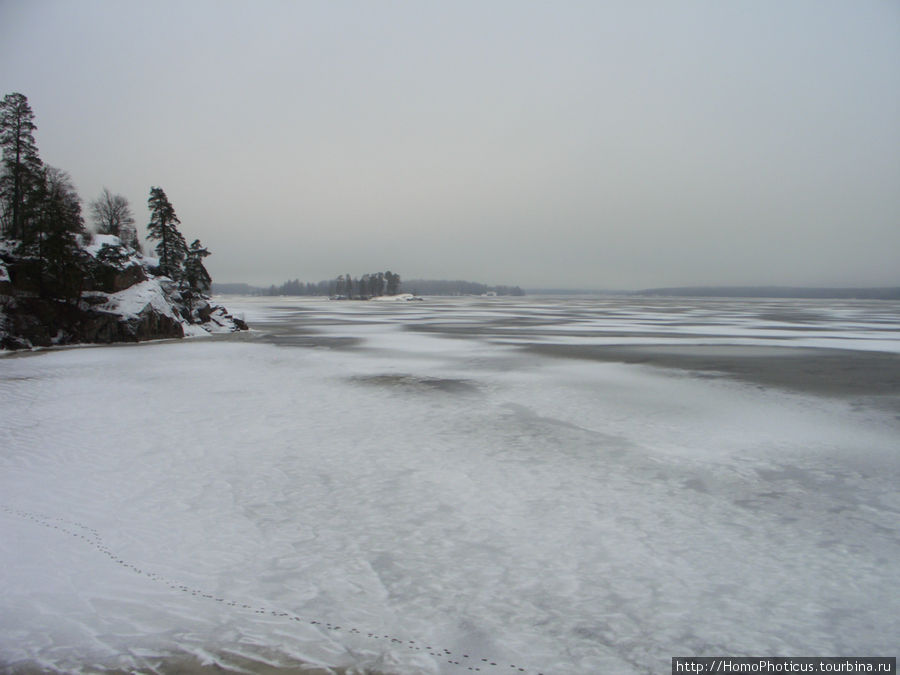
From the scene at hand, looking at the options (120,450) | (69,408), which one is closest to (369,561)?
(120,450)

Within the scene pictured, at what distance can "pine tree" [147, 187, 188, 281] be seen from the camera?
47.9 metres

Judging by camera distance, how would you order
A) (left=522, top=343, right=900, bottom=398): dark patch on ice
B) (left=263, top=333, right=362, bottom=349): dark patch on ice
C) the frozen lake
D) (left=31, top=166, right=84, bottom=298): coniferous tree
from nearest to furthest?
the frozen lake, (left=522, top=343, right=900, bottom=398): dark patch on ice, (left=263, top=333, right=362, bottom=349): dark patch on ice, (left=31, top=166, right=84, bottom=298): coniferous tree

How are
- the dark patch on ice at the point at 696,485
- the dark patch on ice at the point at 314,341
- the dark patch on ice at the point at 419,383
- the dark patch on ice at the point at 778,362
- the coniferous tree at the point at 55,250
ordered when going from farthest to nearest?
the coniferous tree at the point at 55,250, the dark patch on ice at the point at 314,341, the dark patch on ice at the point at 778,362, the dark patch on ice at the point at 419,383, the dark patch on ice at the point at 696,485

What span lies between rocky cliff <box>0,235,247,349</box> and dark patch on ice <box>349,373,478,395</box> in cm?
2311

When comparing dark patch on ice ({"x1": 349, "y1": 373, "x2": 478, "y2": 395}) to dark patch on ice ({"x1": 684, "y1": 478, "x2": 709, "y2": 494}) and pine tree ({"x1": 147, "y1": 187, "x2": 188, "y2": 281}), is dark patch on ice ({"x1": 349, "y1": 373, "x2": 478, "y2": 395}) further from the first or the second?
pine tree ({"x1": 147, "y1": 187, "x2": 188, "y2": 281})

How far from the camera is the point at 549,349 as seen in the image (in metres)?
28.1

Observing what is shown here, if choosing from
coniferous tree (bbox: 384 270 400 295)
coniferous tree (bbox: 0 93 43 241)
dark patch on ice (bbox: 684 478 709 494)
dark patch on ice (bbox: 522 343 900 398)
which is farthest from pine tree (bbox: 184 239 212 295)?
coniferous tree (bbox: 384 270 400 295)

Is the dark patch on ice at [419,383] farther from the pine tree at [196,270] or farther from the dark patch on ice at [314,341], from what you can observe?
the pine tree at [196,270]

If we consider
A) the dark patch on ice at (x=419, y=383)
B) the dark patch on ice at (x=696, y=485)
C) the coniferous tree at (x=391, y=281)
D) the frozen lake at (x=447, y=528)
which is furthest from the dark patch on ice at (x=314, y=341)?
the coniferous tree at (x=391, y=281)

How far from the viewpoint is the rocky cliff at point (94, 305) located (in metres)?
30.4

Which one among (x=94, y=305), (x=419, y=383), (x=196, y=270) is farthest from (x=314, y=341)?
(x=196, y=270)

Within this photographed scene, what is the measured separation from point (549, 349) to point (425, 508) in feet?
68.7

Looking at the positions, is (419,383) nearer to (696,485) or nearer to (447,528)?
(696,485)

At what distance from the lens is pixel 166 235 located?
48.9 m
